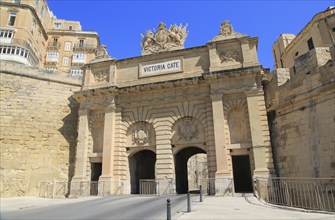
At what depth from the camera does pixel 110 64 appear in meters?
20.5

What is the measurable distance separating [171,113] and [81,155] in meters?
7.37

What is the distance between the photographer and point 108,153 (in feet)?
58.3

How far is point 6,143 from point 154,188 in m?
11.0

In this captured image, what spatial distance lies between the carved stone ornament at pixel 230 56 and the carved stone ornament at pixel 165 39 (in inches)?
135

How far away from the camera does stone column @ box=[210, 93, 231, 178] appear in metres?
15.4

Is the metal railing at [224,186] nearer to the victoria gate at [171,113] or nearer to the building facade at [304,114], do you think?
the victoria gate at [171,113]

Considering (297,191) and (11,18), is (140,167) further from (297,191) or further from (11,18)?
(11,18)

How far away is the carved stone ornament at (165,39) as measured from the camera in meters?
19.8

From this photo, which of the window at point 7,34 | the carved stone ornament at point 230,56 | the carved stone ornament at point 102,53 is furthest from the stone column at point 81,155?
the window at point 7,34

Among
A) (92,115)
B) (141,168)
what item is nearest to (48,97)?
(92,115)

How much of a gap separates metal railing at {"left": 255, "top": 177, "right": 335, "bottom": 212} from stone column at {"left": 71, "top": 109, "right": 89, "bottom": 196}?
11793 mm

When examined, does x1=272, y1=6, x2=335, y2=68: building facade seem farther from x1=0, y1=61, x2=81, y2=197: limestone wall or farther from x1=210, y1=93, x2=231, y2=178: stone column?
x1=0, y1=61, x2=81, y2=197: limestone wall

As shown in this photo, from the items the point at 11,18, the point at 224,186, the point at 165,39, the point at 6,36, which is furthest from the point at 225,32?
the point at 11,18

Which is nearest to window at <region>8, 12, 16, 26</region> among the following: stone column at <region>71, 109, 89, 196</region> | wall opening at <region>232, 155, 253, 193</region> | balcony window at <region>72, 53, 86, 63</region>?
balcony window at <region>72, 53, 86, 63</region>
